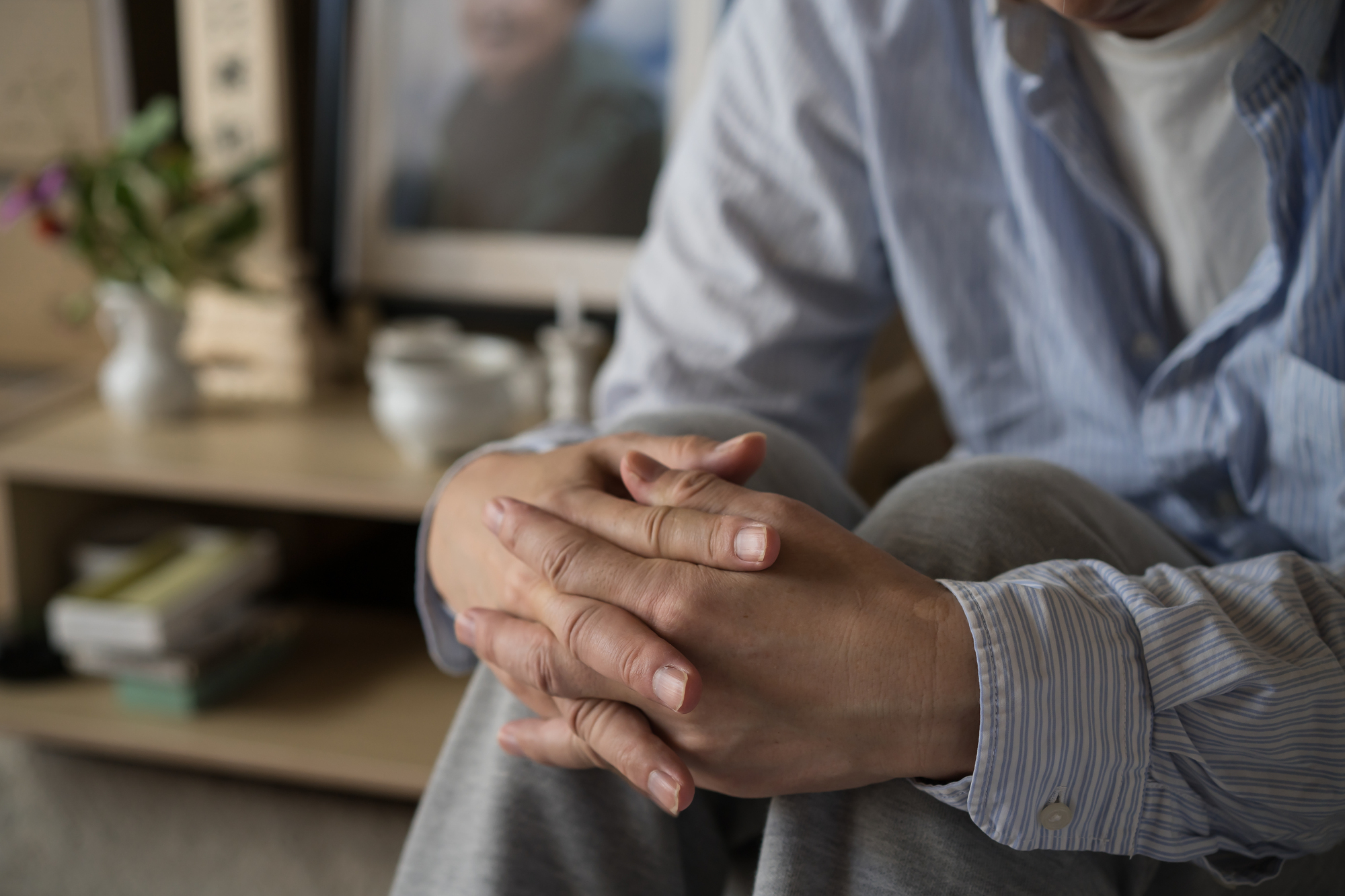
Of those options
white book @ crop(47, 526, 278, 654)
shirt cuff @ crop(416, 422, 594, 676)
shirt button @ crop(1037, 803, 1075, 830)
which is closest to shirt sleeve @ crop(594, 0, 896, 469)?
shirt cuff @ crop(416, 422, 594, 676)

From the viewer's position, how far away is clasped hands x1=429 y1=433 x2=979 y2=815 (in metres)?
0.50

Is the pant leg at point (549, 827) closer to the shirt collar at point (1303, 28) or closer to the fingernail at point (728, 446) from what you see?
the fingernail at point (728, 446)

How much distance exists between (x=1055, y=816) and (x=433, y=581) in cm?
42

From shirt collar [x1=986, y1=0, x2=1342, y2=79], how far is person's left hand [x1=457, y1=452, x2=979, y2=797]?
1.43 feet

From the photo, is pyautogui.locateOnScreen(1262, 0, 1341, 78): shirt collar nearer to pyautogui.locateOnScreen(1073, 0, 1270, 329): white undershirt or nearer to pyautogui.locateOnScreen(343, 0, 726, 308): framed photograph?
pyautogui.locateOnScreen(1073, 0, 1270, 329): white undershirt

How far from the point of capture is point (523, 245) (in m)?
1.48

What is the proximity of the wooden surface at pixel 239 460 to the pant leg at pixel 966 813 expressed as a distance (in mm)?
711

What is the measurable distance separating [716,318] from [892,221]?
16cm

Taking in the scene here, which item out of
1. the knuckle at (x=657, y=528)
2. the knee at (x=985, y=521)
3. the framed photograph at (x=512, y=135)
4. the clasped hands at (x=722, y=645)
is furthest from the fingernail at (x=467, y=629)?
the framed photograph at (x=512, y=135)

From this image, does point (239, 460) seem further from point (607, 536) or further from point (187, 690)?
point (607, 536)

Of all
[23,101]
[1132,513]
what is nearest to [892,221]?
[1132,513]

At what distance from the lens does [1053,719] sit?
0.49 meters

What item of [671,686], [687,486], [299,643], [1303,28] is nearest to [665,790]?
[671,686]

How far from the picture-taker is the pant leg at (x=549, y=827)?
0.58 meters
